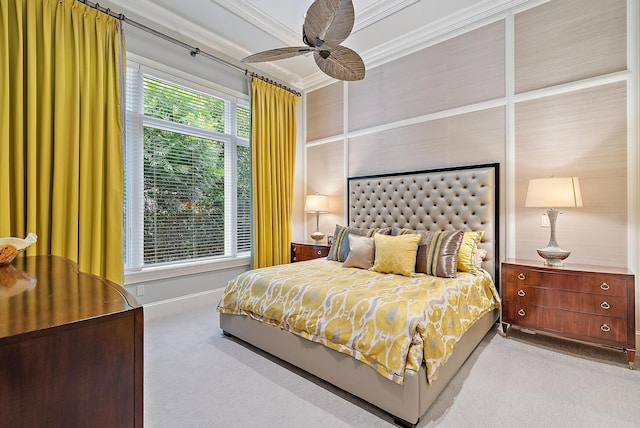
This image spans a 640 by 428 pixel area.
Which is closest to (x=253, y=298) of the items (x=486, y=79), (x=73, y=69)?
(x=73, y=69)

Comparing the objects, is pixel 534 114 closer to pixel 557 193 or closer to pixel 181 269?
pixel 557 193

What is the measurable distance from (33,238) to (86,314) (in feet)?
5.71

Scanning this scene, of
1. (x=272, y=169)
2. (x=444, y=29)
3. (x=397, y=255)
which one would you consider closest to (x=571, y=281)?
(x=397, y=255)

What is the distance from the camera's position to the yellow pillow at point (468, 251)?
2.92m

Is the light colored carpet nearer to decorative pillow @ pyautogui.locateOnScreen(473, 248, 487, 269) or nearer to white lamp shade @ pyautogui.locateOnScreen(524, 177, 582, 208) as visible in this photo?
decorative pillow @ pyautogui.locateOnScreen(473, 248, 487, 269)

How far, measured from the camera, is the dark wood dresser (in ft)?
2.15

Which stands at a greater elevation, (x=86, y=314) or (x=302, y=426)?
(x=86, y=314)

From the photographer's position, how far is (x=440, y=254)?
9.26 ft

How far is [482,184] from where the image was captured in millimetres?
3242

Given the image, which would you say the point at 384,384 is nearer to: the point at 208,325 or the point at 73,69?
the point at 208,325

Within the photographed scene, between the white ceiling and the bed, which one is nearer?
the bed

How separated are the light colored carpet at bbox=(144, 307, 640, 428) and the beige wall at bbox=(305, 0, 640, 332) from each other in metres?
1.03

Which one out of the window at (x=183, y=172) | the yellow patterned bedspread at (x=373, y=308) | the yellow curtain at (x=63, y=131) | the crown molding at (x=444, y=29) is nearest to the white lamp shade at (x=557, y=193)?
the yellow patterned bedspread at (x=373, y=308)

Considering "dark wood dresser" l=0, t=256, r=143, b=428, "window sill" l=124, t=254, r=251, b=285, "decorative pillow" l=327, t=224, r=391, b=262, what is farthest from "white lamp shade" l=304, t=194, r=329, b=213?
"dark wood dresser" l=0, t=256, r=143, b=428
